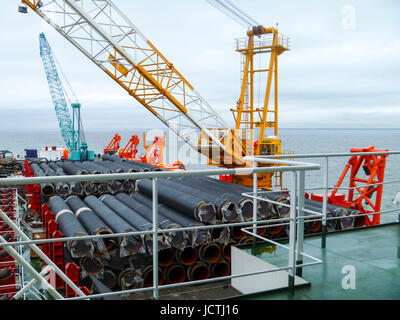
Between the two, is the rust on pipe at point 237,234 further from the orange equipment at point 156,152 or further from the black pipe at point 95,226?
the orange equipment at point 156,152

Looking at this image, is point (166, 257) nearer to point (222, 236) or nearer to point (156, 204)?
point (222, 236)

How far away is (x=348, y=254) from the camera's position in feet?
18.3

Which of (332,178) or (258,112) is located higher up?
(258,112)

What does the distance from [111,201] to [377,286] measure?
10242 millimetres

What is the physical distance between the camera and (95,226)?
984 centimetres

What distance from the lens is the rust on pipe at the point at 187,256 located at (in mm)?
9734

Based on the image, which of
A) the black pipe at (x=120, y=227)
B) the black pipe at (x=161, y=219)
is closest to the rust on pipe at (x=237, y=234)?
the black pipe at (x=161, y=219)

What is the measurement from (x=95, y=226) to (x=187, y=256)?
2.63 m

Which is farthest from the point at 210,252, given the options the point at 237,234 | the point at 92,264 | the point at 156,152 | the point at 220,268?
the point at 156,152

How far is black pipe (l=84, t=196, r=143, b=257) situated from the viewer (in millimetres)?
9141

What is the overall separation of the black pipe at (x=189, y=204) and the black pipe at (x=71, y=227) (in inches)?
105
